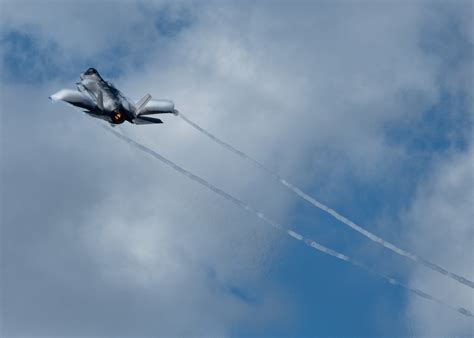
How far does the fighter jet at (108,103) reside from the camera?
142m

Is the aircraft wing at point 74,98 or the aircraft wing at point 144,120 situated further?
the aircraft wing at point 144,120

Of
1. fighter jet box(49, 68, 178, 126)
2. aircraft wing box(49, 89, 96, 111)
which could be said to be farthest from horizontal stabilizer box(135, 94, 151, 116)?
aircraft wing box(49, 89, 96, 111)

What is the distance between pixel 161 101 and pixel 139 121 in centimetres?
535

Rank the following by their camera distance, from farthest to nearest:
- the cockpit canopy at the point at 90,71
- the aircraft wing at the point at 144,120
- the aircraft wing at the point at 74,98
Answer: the cockpit canopy at the point at 90,71 < the aircraft wing at the point at 144,120 < the aircraft wing at the point at 74,98

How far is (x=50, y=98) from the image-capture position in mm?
139875

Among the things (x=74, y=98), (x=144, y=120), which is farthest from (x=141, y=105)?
(x=74, y=98)

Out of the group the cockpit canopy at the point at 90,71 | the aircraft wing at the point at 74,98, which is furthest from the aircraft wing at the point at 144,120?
the cockpit canopy at the point at 90,71

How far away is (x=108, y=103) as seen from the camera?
14225 cm

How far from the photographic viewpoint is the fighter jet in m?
142

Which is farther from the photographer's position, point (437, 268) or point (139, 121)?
point (139, 121)

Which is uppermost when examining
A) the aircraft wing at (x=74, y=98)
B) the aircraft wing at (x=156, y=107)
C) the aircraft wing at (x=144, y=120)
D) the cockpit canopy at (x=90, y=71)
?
the cockpit canopy at (x=90, y=71)

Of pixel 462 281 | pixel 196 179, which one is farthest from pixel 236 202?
pixel 462 281

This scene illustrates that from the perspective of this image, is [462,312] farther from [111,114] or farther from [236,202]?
[111,114]

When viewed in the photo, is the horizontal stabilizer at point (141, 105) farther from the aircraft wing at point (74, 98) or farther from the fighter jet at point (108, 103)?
the aircraft wing at point (74, 98)
